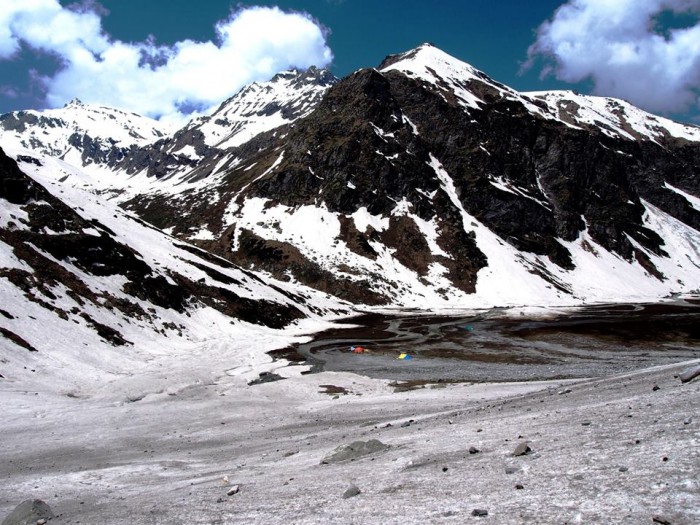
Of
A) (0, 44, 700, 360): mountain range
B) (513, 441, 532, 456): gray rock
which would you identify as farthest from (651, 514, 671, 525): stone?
(0, 44, 700, 360): mountain range

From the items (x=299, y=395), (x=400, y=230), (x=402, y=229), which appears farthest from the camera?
(x=402, y=229)

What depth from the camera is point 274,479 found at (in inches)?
461

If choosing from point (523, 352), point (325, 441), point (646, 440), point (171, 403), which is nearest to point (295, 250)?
point (523, 352)

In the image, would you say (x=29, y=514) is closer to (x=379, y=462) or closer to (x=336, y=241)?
(x=379, y=462)

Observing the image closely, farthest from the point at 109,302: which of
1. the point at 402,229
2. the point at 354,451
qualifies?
the point at 402,229

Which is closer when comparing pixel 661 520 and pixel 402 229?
pixel 661 520

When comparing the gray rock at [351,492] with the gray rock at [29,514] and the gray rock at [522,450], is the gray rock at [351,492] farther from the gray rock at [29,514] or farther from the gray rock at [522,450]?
the gray rock at [29,514]

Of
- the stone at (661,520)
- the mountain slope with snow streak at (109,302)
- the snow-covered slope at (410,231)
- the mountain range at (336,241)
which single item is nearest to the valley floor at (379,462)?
the stone at (661,520)

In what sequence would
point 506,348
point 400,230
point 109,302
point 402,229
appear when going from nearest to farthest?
point 109,302, point 506,348, point 400,230, point 402,229

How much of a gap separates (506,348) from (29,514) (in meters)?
51.7

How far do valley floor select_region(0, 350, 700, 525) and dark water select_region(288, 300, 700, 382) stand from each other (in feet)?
48.7

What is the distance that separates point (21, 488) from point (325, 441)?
9520 mm

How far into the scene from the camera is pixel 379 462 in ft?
37.9

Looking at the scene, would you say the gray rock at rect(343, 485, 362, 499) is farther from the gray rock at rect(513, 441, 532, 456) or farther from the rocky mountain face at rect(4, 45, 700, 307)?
the rocky mountain face at rect(4, 45, 700, 307)
